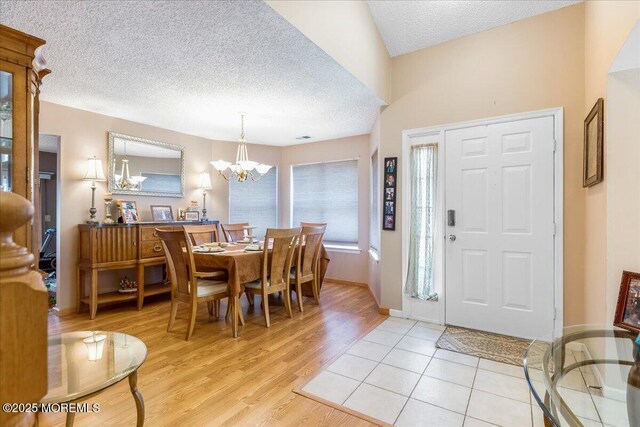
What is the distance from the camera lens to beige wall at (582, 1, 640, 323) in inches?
70.3

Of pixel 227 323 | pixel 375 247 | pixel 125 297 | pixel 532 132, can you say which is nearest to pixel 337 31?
pixel 532 132

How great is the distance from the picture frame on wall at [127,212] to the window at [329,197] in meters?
2.46

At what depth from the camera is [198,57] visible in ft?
8.05

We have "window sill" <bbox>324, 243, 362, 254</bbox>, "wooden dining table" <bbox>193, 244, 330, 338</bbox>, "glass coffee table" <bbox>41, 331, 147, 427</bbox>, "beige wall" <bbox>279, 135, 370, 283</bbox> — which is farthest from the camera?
"window sill" <bbox>324, 243, 362, 254</bbox>

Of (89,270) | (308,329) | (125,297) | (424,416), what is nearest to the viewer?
(424,416)

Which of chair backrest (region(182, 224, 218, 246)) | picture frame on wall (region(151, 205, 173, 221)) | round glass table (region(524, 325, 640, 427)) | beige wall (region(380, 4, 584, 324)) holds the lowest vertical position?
round glass table (region(524, 325, 640, 427))

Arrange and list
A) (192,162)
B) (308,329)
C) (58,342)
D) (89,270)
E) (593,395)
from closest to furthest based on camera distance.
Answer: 1. (593,395)
2. (58,342)
3. (308,329)
4. (89,270)
5. (192,162)

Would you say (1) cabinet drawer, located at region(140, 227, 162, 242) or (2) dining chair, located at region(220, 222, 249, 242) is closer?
(1) cabinet drawer, located at region(140, 227, 162, 242)

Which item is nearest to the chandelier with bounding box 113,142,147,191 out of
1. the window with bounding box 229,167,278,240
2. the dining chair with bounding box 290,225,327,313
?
the window with bounding box 229,167,278,240

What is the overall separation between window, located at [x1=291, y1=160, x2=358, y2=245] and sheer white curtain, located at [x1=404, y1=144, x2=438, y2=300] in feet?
5.33

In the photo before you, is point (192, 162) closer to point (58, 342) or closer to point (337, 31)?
point (337, 31)

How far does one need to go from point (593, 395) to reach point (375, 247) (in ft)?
9.48

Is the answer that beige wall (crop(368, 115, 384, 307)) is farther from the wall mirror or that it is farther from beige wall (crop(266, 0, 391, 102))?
the wall mirror

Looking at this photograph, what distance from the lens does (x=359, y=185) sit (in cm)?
487
